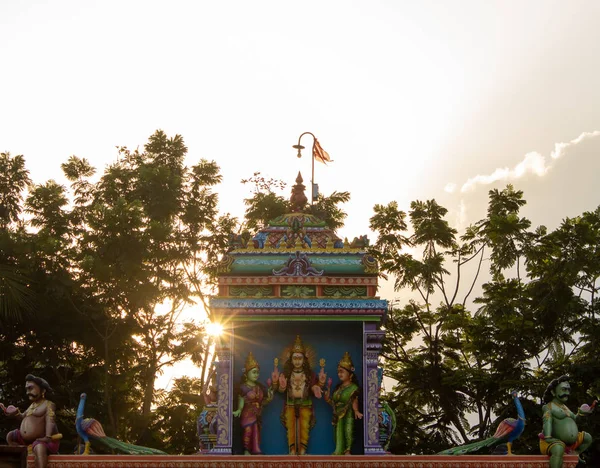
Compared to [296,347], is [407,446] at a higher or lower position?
lower

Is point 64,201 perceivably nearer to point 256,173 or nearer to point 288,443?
point 256,173

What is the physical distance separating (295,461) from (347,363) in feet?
10.3

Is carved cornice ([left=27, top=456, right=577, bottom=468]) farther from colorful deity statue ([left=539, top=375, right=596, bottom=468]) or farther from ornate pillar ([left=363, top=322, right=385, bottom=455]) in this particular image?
ornate pillar ([left=363, top=322, right=385, bottom=455])

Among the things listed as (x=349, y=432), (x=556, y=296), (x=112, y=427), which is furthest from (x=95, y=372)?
(x=556, y=296)

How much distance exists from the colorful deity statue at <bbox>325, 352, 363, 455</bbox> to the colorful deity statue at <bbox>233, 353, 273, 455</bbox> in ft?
4.21

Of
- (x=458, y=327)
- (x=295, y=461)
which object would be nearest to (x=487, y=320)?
(x=458, y=327)

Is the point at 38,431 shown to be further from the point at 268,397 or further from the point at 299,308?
the point at 299,308

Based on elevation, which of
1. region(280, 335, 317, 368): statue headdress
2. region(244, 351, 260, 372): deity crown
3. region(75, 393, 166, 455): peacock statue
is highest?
region(280, 335, 317, 368): statue headdress

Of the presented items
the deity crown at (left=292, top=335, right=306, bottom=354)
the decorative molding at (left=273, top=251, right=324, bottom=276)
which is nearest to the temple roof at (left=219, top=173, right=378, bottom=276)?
the decorative molding at (left=273, top=251, right=324, bottom=276)

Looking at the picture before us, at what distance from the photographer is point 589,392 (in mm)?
23672

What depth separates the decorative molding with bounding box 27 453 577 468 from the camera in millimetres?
14461

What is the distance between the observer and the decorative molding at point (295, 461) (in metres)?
14.5

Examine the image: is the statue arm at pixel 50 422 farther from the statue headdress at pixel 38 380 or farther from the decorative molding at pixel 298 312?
the decorative molding at pixel 298 312

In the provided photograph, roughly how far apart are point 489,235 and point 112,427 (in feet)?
43.4
